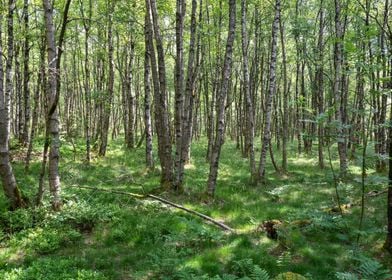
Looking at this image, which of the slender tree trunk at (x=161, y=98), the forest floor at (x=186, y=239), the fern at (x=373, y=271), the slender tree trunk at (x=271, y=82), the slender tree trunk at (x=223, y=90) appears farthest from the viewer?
the slender tree trunk at (x=271, y=82)

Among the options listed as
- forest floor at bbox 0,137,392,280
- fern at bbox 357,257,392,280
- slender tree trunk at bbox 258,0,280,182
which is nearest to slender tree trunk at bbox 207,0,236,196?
forest floor at bbox 0,137,392,280

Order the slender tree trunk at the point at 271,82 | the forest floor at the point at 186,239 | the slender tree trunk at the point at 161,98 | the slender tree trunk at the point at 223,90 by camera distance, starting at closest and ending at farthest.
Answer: the forest floor at the point at 186,239 → the slender tree trunk at the point at 223,90 → the slender tree trunk at the point at 161,98 → the slender tree trunk at the point at 271,82

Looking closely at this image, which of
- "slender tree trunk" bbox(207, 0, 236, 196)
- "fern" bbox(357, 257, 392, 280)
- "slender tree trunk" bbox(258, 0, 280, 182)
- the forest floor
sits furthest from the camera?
"slender tree trunk" bbox(258, 0, 280, 182)

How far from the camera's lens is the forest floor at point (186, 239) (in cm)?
654

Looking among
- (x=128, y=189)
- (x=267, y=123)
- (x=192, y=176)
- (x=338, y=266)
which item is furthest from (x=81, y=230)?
(x=267, y=123)

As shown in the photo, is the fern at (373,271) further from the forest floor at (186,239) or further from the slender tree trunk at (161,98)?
the slender tree trunk at (161,98)

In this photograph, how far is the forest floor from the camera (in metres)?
6.54

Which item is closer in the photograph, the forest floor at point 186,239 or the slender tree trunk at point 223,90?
the forest floor at point 186,239

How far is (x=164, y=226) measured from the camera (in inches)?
344

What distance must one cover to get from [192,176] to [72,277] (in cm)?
917

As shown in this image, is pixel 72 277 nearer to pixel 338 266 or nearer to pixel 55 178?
pixel 55 178

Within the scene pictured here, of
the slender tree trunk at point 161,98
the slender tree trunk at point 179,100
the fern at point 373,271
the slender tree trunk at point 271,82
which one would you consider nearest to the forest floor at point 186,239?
the fern at point 373,271

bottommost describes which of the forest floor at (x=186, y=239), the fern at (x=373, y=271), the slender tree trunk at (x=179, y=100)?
the forest floor at (x=186, y=239)

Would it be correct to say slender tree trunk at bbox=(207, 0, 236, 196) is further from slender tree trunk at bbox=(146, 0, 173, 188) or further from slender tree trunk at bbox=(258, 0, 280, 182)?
slender tree trunk at bbox=(258, 0, 280, 182)
